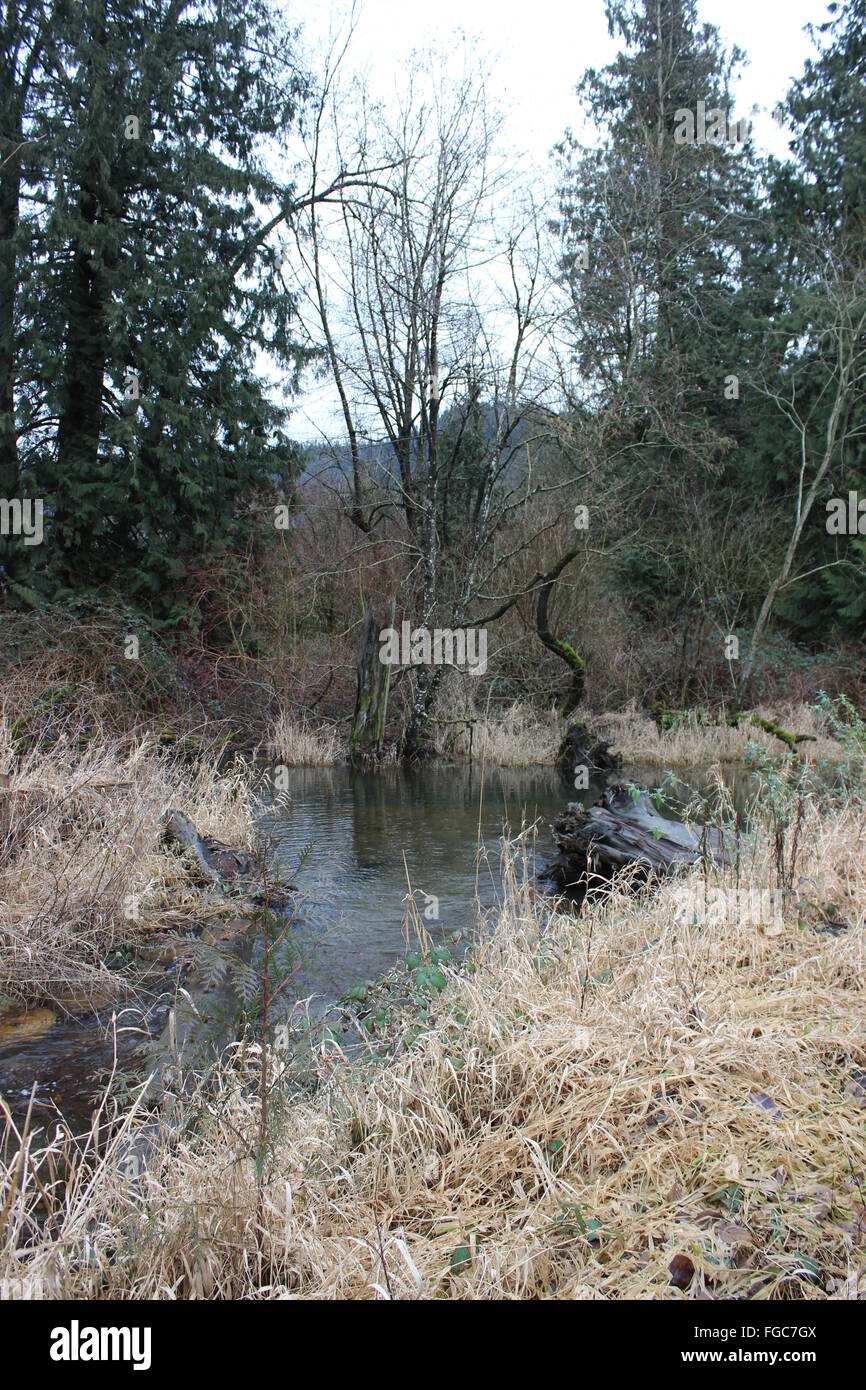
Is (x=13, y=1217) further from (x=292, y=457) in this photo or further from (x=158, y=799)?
(x=292, y=457)

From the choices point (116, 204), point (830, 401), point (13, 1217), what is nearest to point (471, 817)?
point (13, 1217)

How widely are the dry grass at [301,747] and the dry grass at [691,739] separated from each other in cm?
→ 442

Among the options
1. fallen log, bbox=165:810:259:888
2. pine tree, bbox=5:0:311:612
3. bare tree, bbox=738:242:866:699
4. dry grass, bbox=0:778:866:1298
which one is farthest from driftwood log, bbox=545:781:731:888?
bare tree, bbox=738:242:866:699

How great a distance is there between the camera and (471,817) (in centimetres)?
1034

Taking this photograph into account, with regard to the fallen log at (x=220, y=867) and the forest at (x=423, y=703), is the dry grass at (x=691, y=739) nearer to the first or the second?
the forest at (x=423, y=703)

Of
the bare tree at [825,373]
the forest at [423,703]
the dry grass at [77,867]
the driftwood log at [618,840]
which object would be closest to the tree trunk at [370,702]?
the forest at [423,703]

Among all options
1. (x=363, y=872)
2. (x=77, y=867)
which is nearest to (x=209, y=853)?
(x=363, y=872)

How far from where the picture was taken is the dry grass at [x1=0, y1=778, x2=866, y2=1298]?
2.20 m

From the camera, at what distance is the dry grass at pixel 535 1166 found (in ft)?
7.23

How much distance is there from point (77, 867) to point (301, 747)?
8.80 metres

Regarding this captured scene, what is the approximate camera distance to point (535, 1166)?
2.72m

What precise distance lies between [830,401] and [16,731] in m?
20.1

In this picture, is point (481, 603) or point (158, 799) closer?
point (158, 799)

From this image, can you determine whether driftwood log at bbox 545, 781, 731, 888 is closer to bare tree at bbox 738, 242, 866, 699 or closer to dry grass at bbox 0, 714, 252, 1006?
dry grass at bbox 0, 714, 252, 1006
